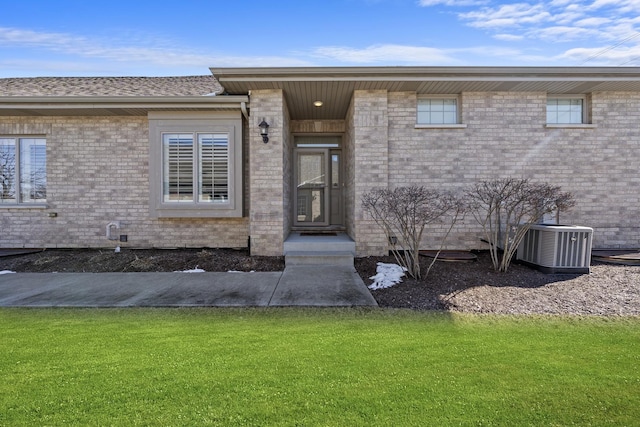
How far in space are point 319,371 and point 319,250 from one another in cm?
402

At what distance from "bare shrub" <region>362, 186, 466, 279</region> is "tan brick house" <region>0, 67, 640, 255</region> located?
33cm

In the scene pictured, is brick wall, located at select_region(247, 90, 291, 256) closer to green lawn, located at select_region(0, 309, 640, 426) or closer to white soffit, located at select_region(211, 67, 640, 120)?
white soffit, located at select_region(211, 67, 640, 120)

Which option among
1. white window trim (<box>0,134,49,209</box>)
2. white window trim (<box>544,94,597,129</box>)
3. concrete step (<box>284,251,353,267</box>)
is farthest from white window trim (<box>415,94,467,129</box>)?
white window trim (<box>0,134,49,209</box>)

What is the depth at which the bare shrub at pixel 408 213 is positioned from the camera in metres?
5.02

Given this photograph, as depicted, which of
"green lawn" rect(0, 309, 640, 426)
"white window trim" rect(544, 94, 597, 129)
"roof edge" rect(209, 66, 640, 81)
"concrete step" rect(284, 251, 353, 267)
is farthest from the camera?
"white window trim" rect(544, 94, 597, 129)

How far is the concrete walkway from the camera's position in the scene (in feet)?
12.8

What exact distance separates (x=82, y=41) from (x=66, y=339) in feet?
25.7

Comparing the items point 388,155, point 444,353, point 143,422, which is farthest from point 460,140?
point 143,422

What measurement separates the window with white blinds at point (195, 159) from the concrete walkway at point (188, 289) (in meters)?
2.36

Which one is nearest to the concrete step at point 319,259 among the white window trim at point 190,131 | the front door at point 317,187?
the white window trim at point 190,131

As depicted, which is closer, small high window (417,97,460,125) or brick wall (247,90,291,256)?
brick wall (247,90,291,256)

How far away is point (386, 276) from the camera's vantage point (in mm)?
5031

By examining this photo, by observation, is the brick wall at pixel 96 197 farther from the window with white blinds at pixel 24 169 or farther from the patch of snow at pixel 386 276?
the patch of snow at pixel 386 276

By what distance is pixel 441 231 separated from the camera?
21.8ft
